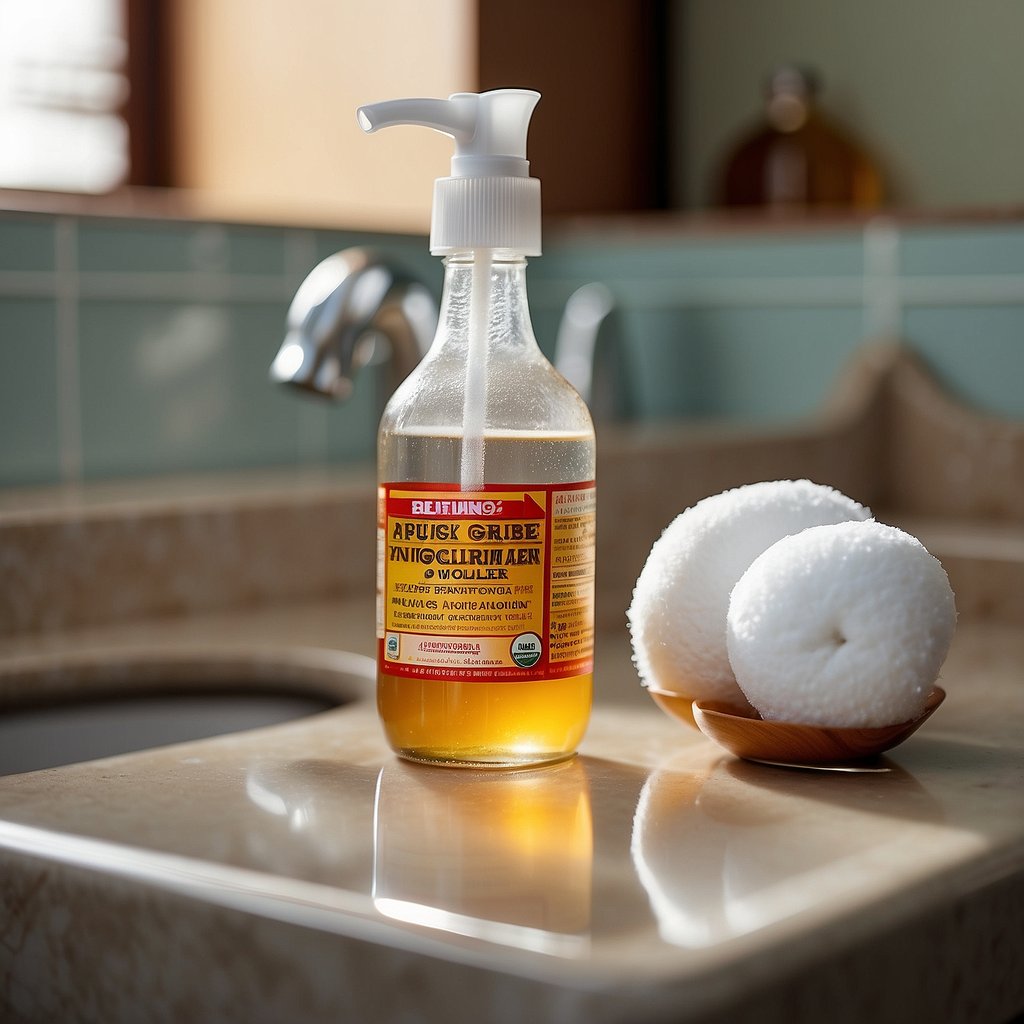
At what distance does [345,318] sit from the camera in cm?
82

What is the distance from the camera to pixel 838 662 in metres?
0.50

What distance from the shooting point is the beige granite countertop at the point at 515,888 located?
36 centimetres

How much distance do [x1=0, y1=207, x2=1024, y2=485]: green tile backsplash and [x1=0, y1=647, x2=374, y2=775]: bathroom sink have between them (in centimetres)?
35

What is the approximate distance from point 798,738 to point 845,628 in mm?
44

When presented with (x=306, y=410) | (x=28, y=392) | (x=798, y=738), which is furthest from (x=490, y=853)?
(x=306, y=410)

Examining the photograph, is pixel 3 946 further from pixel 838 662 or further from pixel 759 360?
pixel 759 360

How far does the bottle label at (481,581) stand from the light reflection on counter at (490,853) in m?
0.04

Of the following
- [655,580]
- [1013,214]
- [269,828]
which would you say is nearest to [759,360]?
[1013,214]

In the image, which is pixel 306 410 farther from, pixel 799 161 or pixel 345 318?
pixel 345 318

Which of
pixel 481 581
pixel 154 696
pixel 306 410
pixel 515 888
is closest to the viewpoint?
pixel 515 888

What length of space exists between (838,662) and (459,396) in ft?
0.51

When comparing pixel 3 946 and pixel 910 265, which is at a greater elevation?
pixel 910 265

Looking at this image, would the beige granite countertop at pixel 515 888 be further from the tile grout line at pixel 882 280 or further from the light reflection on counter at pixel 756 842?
the tile grout line at pixel 882 280

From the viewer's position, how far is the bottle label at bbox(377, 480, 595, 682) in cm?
51
